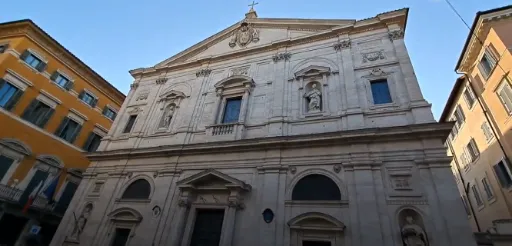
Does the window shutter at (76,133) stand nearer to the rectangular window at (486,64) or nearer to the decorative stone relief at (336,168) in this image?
the decorative stone relief at (336,168)

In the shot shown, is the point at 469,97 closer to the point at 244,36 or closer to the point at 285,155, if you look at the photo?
the point at 244,36

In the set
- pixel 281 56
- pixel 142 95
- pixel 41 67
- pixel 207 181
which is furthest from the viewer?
pixel 41 67

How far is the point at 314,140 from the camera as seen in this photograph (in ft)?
32.4

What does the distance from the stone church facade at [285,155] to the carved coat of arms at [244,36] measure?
197 mm

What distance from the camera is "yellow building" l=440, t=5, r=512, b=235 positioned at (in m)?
14.4

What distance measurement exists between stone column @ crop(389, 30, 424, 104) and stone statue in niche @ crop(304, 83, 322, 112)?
3307 millimetres

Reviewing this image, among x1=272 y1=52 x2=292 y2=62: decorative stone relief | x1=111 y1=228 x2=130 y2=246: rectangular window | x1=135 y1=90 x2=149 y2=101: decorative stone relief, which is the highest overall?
x1=272 y1=52 x2=292 y2=62: decorative stone relief

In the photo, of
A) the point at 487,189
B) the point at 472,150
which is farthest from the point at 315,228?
the point at 472,150

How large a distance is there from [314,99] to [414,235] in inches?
241

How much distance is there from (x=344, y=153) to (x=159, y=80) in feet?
41.2

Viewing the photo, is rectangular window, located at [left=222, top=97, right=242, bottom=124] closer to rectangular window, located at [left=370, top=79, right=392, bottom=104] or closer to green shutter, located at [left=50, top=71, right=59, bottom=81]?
rectangular window, located at [left=370, top=79, right=392, bottom=104]

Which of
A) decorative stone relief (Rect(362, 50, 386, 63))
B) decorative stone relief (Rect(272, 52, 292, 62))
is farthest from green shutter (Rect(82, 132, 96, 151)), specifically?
decorative stone relief (Rect(362, 50, 386, 63))

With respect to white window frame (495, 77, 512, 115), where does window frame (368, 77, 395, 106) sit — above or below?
below

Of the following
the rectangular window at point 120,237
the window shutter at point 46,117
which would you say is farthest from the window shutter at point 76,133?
the rectangular window at point 120,237
